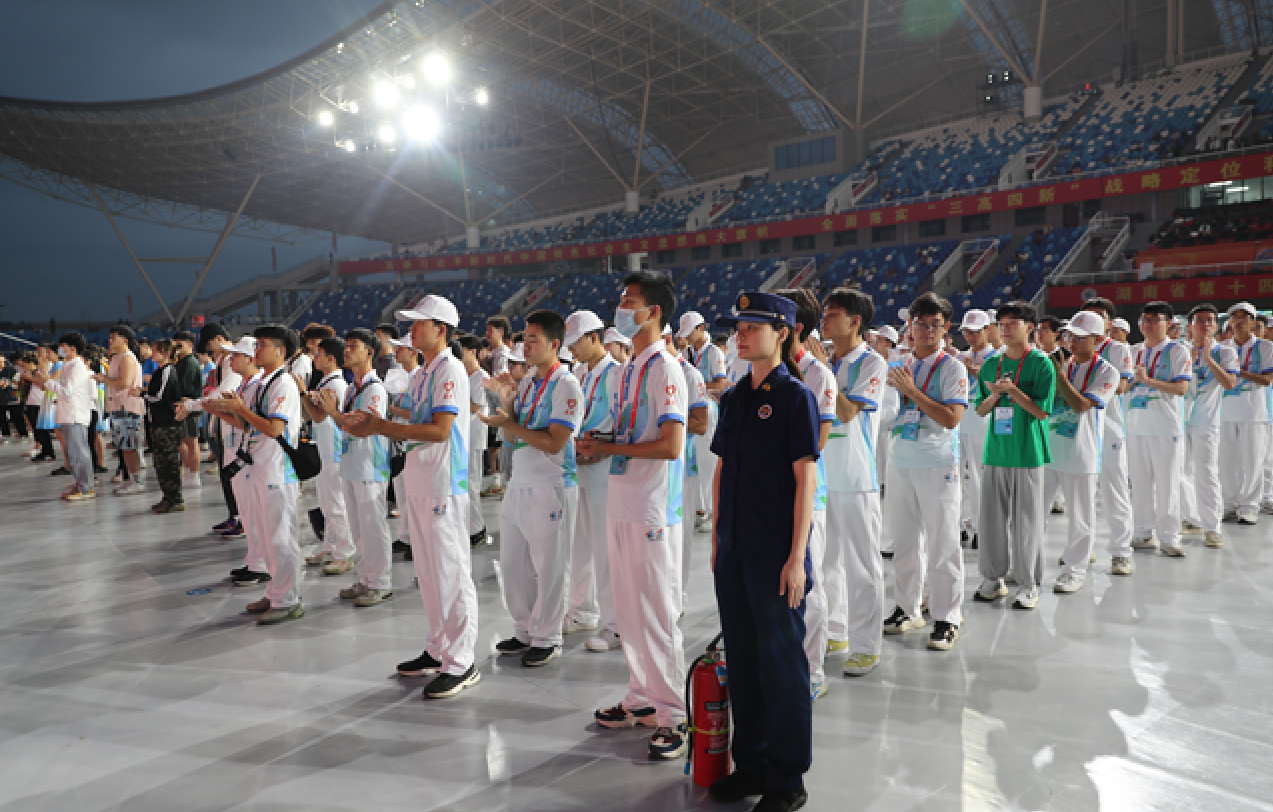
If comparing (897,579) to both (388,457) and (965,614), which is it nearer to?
(965,614)

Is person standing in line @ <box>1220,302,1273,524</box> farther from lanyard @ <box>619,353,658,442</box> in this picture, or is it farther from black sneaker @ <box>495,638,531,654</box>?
black sneaker @ <box>495,638,531,654</box>

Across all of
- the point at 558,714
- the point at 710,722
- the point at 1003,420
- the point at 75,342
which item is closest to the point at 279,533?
the point at 558,714

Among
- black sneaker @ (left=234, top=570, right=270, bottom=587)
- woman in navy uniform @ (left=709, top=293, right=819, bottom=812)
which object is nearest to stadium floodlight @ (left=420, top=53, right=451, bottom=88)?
black sneaker @ (left=234, top=570, right=270, bottom=587)

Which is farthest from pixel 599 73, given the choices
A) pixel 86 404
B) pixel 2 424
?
pixel 86 404

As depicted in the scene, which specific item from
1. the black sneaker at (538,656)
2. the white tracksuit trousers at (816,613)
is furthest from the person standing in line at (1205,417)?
the black sneaker at (538,656)

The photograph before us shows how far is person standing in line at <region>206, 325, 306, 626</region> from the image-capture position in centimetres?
489

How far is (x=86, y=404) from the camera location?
999cm

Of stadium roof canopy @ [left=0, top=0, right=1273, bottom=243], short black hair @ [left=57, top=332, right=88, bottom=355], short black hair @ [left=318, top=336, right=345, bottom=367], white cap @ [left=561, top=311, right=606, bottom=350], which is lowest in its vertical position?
white cap @ [left=561, top=311, right=606, bottom=350]

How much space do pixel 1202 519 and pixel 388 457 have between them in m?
7.22

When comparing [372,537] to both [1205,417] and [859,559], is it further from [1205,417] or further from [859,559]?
[1205,417]

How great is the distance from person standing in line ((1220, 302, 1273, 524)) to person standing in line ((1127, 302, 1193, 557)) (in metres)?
1.45

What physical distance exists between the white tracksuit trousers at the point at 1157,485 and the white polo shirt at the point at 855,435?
3.91 metres

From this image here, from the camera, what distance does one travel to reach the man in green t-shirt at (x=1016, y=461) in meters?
4.98

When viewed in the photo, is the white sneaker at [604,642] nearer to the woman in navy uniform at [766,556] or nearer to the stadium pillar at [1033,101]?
the woman in navy uniform at [766,556]
